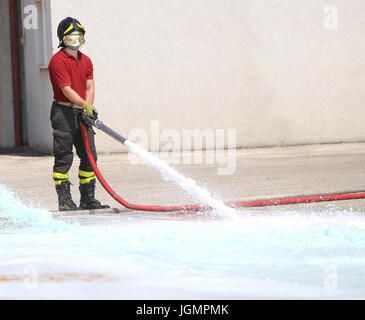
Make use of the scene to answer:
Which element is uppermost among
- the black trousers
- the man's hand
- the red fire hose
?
the man's hand

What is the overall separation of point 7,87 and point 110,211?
8670 millimetres

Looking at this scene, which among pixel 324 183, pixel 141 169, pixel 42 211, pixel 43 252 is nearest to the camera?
pixel 43 252

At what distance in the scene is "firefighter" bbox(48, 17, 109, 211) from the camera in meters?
6.26

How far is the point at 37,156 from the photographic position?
12688 mm

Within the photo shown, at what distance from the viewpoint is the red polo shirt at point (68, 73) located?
6.25 m
